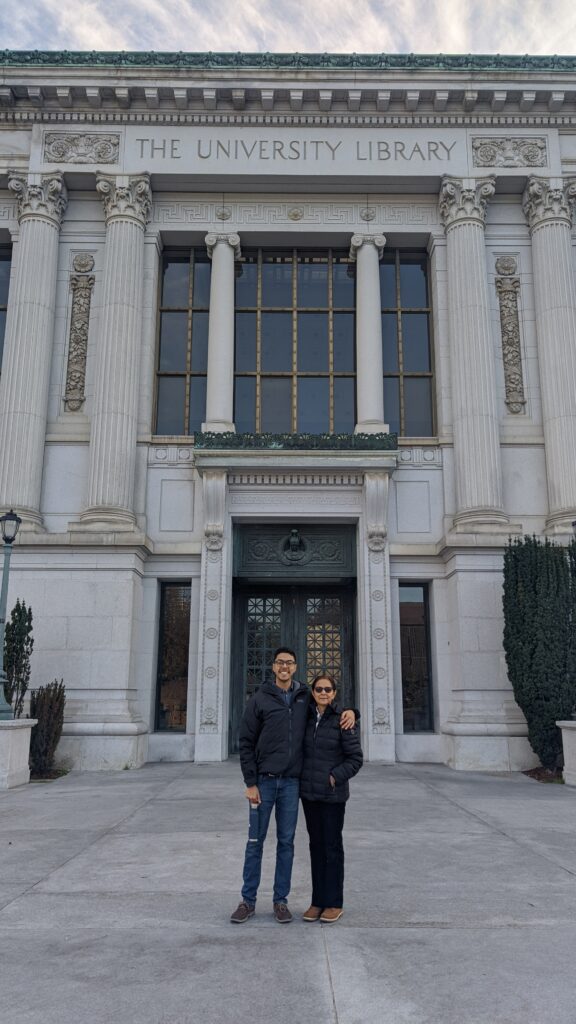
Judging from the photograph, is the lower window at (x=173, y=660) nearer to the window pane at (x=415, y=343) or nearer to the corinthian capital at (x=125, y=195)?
the window pane at (x=415, y=343)

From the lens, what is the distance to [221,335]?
1852 cm

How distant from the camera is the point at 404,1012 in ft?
13.1

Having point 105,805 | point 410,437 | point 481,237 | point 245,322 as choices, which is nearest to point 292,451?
point 410,437

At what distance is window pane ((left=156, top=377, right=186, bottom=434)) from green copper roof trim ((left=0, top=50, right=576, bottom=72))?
7.63 meters

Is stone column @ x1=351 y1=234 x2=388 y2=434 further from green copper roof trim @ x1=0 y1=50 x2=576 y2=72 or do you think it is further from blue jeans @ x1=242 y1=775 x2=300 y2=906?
blue jeans @ x1=242 y1=775 x2=300 y2=906

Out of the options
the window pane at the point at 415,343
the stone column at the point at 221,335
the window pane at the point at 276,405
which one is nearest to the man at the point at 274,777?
the stone column at the point at 221,335

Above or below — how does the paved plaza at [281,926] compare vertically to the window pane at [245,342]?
below

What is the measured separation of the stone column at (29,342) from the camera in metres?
17.2

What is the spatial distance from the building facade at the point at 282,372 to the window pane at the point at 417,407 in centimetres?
5

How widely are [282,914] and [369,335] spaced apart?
49.4 feet

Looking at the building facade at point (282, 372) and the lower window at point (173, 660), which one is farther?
the lower window at point (173, 660)

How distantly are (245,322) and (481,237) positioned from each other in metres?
6.13

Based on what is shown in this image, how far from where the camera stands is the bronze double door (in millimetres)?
18062

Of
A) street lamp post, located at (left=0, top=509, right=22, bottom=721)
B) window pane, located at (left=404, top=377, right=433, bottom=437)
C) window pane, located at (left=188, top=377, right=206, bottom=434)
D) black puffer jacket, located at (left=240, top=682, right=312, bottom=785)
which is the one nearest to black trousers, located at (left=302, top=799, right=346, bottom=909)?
black puffer jacket, located at (left=240, top=682, right=312, bottom=785)
